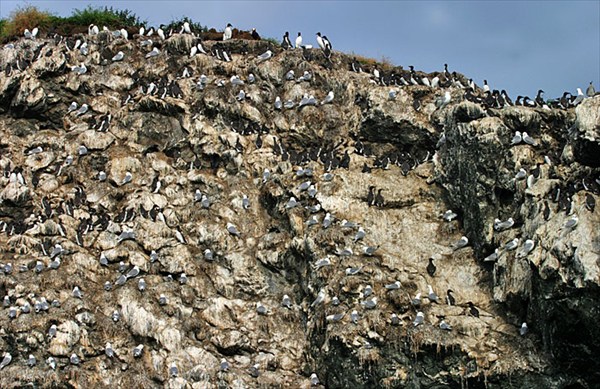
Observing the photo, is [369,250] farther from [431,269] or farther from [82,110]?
[82,110]

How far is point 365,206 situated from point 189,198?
6.99m

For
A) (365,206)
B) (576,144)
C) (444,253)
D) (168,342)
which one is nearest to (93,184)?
(168,342)

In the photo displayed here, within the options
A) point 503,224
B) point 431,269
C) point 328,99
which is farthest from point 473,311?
point 328,99

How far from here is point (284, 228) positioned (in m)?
32.0

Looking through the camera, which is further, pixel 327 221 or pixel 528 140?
pixel 327 221

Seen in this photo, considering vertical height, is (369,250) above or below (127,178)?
below

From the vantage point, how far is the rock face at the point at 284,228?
26.2 meters

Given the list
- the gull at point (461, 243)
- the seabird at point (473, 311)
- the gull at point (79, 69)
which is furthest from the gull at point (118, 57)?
the seabird at point (473, 311)

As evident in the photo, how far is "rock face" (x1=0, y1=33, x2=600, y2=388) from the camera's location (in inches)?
1031

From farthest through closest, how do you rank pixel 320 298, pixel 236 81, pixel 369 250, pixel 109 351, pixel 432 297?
pixel 236 81 < pixel 369 250 < pixel 320 298 < pixel 109 351 < pixel 432 297

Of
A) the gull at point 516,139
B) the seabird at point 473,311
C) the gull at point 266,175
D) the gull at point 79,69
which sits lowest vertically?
the seabird at point 473,311

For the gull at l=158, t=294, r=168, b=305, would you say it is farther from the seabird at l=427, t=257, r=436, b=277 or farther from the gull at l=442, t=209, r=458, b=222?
the gull at l=442, t=209, r=458, b=222

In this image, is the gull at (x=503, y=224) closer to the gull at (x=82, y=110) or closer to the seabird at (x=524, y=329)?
the seabird at (x=524, y=329)

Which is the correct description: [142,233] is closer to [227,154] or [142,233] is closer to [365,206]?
[227,154]
